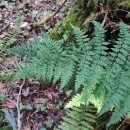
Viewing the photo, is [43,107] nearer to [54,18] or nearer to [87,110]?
[87,110]

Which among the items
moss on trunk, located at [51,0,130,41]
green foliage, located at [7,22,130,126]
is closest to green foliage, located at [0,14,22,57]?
moss on trunk, located at [51,0,130,41]

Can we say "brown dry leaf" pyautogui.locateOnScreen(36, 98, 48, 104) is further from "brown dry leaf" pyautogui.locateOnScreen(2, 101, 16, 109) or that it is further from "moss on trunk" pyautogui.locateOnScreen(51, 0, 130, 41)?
"moss on trunk" pyautogui.locateOnScreen(51, 0, 130, 41)

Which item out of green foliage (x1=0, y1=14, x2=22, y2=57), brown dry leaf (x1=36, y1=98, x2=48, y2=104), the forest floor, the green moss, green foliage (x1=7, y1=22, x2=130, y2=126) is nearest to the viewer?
green foliage (x1=7, y1=22, x2=130, y2=126)

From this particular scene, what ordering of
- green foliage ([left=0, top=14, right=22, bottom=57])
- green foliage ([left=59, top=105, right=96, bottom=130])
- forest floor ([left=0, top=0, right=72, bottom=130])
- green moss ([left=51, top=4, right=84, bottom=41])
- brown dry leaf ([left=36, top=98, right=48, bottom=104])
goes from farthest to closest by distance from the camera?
1. green foliage ([left=0, top=14, right=22, bottom=57])
2. brown dry leaf ([left=36, top=98, right=48, bottom=104])
3. forest floor ([left=0, top=0, right=72, bottom=130])
4. green moss ([left=51, top=4, right=84, bottom=41])
5. green foliage ([left=59, top=105, right=96, bottom=130])

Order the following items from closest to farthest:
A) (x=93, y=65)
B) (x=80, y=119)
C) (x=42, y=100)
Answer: (x=93, y=65) < (x=80, y=119) < (x=42, y=100)

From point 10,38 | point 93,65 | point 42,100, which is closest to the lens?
point 93,65

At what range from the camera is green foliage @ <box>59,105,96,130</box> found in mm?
2848

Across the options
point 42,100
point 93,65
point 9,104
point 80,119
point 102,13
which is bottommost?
point 9,104

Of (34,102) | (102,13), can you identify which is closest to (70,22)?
(102,13)

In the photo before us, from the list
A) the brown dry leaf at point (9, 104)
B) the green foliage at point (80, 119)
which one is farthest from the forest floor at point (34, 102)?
the green foliage at point (80, 119)

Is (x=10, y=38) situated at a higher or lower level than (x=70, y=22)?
lower

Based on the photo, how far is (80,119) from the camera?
2904 millimetres

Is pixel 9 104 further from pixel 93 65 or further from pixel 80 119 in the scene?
pixel 93 65

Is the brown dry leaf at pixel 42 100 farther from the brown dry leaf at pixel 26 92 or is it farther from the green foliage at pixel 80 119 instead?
the green foliage at pixel 80 119
